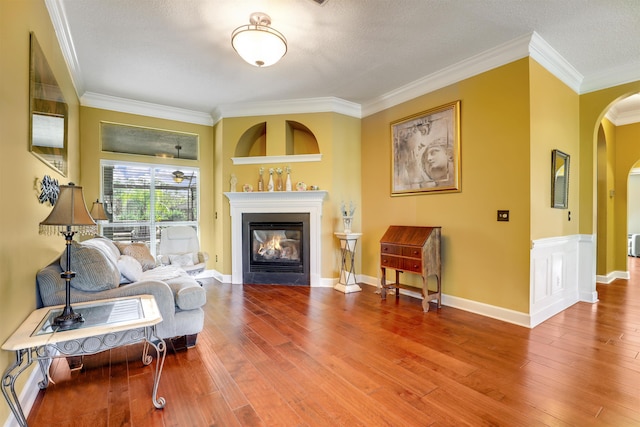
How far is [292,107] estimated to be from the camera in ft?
15.8

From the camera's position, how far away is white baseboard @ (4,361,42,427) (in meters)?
1.58

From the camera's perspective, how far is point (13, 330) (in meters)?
1.65

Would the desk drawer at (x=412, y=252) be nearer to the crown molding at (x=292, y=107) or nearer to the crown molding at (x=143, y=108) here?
the crown molding at (x=292, y=107)

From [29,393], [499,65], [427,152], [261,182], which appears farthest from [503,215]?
[29,393]

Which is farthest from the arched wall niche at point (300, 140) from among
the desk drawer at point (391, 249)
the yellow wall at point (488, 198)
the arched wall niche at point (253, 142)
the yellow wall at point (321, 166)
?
the desk drawer at point (391, 249)

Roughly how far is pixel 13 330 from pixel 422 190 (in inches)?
158

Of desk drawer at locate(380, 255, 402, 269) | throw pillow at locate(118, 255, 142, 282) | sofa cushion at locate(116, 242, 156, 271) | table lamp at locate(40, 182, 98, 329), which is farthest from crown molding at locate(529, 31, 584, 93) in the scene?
sofa cushion at locate(116, 242, 156, 271)

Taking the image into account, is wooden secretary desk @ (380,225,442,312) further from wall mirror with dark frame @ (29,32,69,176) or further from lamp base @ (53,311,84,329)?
wall mirror with dark frame @ (29,32,69,176)

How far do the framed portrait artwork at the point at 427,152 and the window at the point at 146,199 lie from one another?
11.5ft

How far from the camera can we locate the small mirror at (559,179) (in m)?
3.42

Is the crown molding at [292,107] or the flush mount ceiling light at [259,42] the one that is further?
the crown molding at [292,107]

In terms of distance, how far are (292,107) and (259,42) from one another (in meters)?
2.23

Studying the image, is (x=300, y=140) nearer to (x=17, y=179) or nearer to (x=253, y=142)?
(x=253, y=142)

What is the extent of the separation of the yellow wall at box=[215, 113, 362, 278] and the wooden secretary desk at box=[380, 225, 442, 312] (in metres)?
1.08
